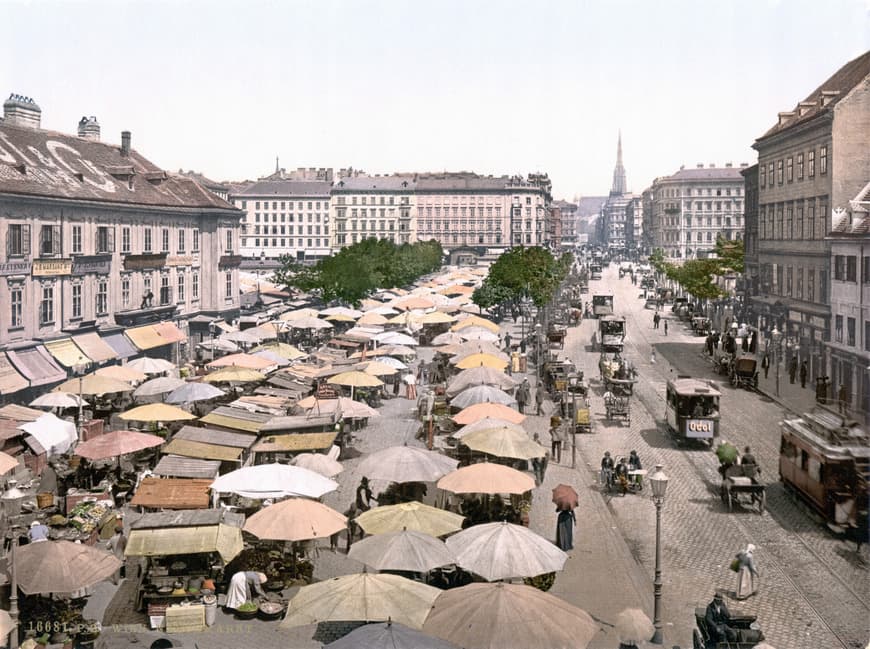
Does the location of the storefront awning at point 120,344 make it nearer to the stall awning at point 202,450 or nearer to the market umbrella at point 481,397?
the market umbrella at point 481,397

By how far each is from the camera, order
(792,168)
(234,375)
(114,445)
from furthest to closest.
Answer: (792,168), (234,375), (114,445)

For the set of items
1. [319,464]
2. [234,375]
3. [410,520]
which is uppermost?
[234,375]

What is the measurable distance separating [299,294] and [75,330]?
39689 mm

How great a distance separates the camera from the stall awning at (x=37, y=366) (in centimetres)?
3538

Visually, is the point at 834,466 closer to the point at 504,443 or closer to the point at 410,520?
the point at 504,443

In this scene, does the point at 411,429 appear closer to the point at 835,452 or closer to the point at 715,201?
the point at 835,452

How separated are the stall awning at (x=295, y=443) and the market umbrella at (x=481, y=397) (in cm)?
533

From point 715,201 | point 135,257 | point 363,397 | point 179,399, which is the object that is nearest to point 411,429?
point 363,397

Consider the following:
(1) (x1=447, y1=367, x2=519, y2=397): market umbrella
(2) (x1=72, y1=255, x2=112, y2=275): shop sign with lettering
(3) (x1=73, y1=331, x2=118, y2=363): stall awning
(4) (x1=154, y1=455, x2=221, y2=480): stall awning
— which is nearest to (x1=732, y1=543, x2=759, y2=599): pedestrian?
(4) (x1=154, y1=455, x2=221, y2=480): stall awning

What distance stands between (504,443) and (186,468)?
7.83 m

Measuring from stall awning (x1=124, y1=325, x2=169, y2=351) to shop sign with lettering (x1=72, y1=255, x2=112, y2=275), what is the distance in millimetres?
3314

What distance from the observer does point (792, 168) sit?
50.6 meters

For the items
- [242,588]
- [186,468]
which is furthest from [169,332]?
[242,588]

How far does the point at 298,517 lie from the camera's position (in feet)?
55.8
